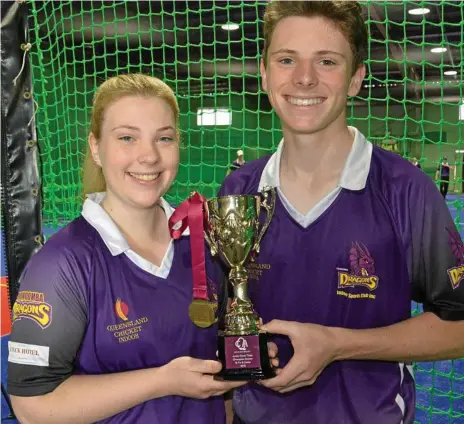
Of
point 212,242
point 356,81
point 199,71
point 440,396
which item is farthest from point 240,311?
point 199,71

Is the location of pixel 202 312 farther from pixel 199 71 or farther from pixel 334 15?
pixel 199 71

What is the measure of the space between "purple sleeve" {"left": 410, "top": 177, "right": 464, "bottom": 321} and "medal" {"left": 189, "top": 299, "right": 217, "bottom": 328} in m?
0.50

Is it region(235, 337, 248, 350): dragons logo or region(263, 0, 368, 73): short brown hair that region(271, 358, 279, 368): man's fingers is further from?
region(263, 0, 368, 73): short brown hair

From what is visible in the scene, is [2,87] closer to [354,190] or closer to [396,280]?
[354,190]

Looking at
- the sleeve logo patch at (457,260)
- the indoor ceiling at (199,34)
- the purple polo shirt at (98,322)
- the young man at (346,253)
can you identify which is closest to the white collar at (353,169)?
the young man at (346,253)

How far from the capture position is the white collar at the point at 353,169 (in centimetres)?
136

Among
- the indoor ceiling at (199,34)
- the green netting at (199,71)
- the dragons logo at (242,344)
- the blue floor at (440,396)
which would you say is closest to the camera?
the dragons logo at (242,344)

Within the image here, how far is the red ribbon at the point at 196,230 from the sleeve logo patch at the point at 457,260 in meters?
0.58

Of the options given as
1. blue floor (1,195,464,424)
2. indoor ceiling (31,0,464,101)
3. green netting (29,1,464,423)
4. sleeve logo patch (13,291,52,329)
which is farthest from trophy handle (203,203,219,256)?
indoor ceiling (31,0,464,101)

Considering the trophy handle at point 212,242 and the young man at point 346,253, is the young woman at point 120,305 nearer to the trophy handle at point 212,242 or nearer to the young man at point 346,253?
the trophy handle at point 212,242

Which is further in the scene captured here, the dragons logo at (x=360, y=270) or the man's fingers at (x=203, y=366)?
the dragons logo at (x=360, y=270)

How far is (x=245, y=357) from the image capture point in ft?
4.07

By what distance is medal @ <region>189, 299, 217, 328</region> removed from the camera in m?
1.20

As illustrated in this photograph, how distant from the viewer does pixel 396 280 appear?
4.40 ft
